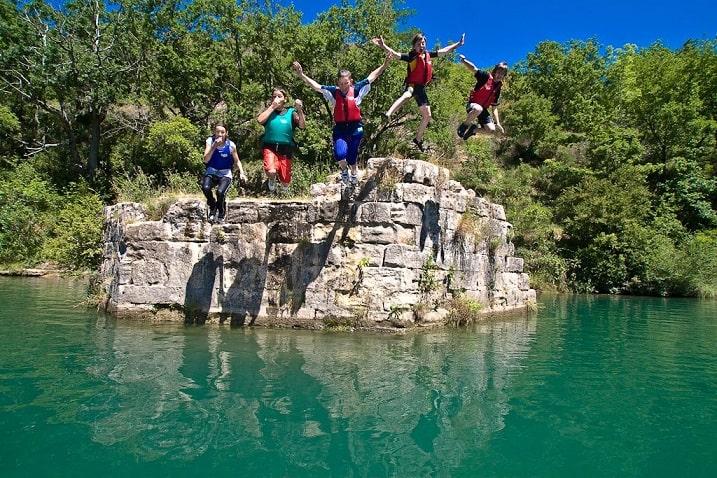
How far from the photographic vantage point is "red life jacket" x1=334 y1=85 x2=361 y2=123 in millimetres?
9695

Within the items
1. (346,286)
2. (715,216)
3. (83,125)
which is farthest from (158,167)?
(715,216)

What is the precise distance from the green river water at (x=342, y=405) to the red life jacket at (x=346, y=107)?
13.8ft

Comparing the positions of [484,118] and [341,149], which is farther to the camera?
[484,118]

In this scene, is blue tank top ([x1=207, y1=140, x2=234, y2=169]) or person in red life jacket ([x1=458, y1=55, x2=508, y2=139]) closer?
blue tank top ([x1=207, y1=140, x2=234, y2=169])

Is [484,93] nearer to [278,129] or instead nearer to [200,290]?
[278,129]

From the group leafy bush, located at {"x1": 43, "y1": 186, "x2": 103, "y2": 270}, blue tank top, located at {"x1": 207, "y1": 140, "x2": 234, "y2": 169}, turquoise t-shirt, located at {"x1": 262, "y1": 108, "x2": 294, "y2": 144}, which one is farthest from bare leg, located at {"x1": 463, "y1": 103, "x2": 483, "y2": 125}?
Result: leafy bush, located at {"x1": 43, "y1": 186, "x2": 103, "y2": 270}

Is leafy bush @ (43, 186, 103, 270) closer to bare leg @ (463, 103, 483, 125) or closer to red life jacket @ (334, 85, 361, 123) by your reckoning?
red life jacket @ (334, 85, 361, 123)

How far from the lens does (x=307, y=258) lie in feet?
34.8

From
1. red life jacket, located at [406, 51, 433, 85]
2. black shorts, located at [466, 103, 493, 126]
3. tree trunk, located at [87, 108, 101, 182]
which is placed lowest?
black shorts, located at [466, 103, 493, 126]

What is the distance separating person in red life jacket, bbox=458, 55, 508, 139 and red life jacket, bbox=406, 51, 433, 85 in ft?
2.34

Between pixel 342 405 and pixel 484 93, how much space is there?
7347 millimetres

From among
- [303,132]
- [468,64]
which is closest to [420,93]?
[468,64]

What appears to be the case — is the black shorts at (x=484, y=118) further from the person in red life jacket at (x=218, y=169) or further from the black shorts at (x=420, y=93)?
the person in red life jacket at (x=218, y=169)

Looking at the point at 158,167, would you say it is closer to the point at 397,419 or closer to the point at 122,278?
the point at 122,278
